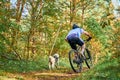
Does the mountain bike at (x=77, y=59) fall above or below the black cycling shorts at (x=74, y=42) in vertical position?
below

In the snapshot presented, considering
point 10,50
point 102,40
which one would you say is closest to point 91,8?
point 102,40

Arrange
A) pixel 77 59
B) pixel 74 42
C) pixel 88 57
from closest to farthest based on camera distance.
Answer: pixel 74 42
pixel 77 59
pixel 88 57

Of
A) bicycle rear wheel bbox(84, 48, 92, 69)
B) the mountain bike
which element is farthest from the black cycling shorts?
bicycle rear wheel bbox(84, 48, 92, 69)

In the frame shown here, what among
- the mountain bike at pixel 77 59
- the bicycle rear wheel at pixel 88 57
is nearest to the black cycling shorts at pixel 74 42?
the mountain bike at pixel 77 59

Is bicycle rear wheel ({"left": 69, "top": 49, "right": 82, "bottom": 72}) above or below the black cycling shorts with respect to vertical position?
below

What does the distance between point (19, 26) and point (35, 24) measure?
551 centimetres

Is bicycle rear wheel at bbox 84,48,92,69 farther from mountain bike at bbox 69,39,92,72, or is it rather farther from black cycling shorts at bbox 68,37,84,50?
black cycling shorts at bbox 68,37,84,50

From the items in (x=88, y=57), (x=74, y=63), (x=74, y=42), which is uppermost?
(x=74, y=42)

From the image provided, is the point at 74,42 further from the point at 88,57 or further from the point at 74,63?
the point at 88,57

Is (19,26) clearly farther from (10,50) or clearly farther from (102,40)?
(102,40)

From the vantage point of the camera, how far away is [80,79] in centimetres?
999

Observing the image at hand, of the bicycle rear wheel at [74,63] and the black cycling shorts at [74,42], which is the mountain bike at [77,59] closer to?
the bicycle rear wheel at [74,63]

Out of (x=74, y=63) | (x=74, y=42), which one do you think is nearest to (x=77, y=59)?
(x=74, y=63)

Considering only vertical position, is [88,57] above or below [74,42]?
below
